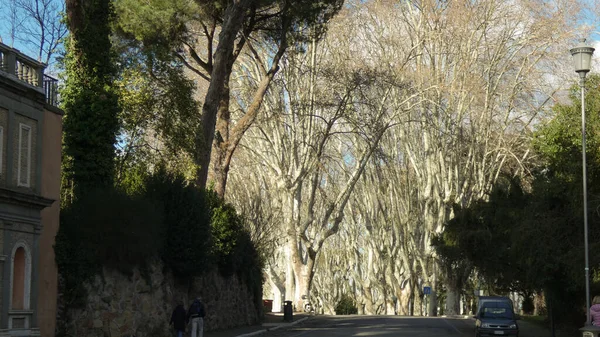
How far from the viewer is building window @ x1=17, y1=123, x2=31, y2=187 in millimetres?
25656

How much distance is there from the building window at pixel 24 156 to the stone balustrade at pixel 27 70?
4.28 feet

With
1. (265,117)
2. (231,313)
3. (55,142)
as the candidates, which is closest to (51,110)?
(55,142)

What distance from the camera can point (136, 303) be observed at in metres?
29.5

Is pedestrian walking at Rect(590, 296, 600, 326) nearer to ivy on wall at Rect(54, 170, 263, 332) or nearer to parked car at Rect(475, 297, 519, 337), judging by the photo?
parked car at Rect(475, 297, 519, 337)

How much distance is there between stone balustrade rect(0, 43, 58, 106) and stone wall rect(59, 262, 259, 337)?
232 inches

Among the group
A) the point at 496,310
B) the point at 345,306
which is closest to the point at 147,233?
the point at 496,310

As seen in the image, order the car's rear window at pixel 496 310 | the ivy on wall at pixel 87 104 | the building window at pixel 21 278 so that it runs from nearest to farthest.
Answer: the building window at pixel 21 278, the ivy on wall at pixel 87 104, the car's rear window at pixel 496 310

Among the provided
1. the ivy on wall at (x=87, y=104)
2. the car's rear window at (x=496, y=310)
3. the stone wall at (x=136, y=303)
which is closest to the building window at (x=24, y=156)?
the ivy on wall at (x=87, y=104)

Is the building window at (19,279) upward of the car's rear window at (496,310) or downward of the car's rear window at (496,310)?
upward

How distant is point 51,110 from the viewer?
1084 inches

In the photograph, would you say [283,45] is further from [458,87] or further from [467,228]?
[458,87]

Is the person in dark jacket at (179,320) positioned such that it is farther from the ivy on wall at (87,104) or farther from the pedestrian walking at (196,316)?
the ivy on wall at (87,104)

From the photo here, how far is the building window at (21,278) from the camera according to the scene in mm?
25188

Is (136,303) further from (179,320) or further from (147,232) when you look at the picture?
(147,232)
